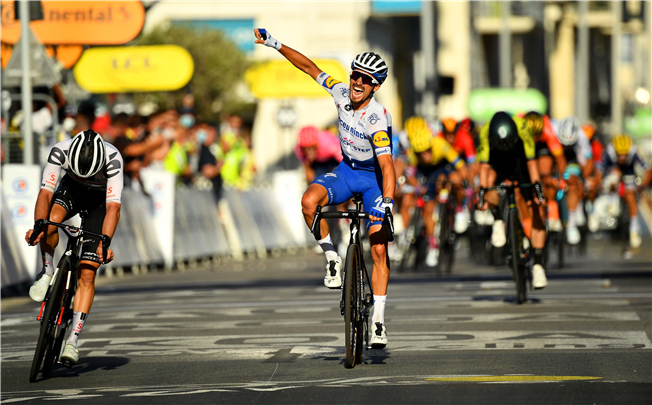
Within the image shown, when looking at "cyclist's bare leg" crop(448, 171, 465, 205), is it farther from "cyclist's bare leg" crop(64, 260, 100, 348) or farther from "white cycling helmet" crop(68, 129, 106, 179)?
"white cycling helmet" crop(68, 129, 106, 179)

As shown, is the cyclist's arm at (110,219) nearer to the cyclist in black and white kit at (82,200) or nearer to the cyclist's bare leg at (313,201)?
the cyclist in black and white kit at (82,200)

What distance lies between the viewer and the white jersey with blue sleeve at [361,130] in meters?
8.66

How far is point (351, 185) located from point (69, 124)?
33.7ft

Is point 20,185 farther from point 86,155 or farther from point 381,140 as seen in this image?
point 381,140

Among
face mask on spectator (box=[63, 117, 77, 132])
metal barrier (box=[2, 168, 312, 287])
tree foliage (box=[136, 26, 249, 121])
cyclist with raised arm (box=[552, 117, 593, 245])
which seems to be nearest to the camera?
metal barrier (box=[2, 168, 312, 287])

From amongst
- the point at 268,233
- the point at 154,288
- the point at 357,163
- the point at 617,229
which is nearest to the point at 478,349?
the point at 357,163

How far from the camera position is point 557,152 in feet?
49.1

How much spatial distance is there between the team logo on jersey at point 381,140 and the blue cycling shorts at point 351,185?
37cm

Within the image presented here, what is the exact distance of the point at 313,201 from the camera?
860 cm

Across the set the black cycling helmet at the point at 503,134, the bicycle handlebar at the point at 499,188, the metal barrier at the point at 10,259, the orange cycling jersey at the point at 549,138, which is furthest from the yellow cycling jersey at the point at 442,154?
the metal barrier at the point at 10,259

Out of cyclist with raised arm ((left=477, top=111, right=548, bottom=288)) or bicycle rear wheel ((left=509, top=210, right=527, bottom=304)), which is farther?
cyclist with raised arm ((left=477, top=111, right=548, bottom=288))

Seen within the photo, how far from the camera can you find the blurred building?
40219 millimetres

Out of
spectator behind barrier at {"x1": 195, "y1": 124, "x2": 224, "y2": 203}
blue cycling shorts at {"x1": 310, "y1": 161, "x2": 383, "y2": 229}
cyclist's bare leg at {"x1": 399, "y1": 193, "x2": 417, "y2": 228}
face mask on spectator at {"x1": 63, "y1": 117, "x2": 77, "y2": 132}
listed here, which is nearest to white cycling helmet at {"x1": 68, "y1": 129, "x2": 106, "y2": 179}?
blue cycling shorts at {"x1": 310, "y1": 161, "x2": 383, "y2": 229}

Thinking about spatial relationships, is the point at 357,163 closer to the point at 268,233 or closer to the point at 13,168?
the point at 13,168
